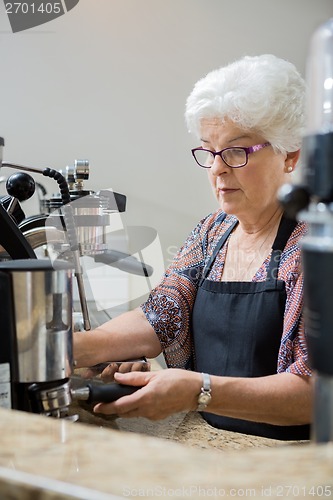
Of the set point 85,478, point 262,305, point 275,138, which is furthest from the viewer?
point 275,138

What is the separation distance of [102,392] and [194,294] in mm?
796

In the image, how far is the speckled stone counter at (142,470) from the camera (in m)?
0.48

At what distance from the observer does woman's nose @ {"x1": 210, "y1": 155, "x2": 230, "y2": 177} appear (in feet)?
6.10

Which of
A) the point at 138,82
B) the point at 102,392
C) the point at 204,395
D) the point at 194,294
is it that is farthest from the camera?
the point at 138,82

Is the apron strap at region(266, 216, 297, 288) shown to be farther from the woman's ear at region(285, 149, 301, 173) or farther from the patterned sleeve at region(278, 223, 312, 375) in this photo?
the woman's ear at region(285, 149, 301, 173)

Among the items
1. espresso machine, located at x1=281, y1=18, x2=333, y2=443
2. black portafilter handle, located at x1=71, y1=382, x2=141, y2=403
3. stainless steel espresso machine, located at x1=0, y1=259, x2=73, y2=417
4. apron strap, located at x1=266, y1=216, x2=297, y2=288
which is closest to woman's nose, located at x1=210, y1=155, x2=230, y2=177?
apron strap, located at x1=266, y1=216, x2=297, y2=288

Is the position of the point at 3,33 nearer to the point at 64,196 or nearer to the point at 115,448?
the point at 64,196

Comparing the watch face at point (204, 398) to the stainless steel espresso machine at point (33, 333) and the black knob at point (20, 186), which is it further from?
the black knob at point (20, 186)

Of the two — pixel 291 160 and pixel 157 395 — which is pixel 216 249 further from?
pixel 157 395

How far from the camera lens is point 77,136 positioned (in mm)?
3777

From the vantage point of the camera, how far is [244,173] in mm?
1861

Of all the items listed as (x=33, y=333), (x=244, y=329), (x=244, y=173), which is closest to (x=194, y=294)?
(x=244, y=329)

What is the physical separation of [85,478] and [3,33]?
3526 mm

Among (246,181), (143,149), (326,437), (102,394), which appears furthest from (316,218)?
(143,149)
